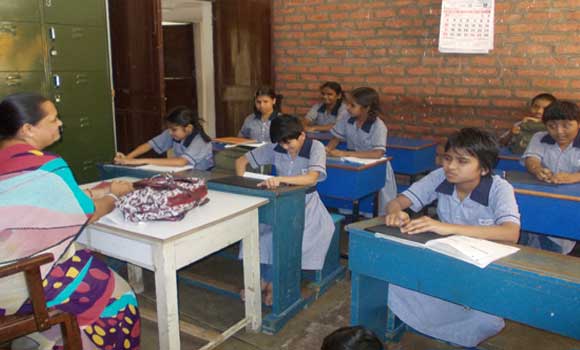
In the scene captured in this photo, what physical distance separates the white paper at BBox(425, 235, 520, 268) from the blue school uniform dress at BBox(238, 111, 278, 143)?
2.72 meters

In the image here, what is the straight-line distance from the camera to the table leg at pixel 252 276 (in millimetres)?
2184

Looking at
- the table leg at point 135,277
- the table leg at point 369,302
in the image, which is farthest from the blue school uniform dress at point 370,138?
the table leg at point 135,277

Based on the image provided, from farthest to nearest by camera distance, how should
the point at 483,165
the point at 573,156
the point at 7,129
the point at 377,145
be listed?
1. the point at 377,145
2. the point at 573,156
3. the point at 483,165
4. the point at 7,129

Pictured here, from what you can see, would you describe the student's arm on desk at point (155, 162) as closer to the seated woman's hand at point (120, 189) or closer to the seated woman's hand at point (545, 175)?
the seated woman's hand at point (120, 189)

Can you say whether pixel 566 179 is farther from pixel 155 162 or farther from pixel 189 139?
pixel 155 162

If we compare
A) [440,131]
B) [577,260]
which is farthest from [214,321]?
[440,131]

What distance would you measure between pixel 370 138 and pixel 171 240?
2.38 meters

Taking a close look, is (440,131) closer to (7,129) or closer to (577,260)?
(577,260)

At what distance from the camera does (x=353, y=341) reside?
1.18m

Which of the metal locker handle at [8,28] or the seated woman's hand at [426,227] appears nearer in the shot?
the seated woman's hand at [426,227]

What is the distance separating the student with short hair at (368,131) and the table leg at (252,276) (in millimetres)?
1564

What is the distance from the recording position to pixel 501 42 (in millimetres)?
4469

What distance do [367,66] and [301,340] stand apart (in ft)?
11.4

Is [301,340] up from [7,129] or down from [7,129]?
down
